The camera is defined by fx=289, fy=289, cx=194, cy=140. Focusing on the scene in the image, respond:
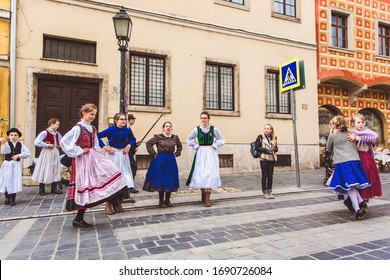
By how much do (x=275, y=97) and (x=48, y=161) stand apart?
9.22 meters

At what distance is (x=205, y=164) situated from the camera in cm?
615

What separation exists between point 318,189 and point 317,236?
4.40 meters

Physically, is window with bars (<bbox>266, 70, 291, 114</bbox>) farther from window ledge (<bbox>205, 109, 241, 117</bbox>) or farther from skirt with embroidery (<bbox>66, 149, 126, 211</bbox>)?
skirt with embroidery (<bbox>66, 149, 126, 211</bbox>)

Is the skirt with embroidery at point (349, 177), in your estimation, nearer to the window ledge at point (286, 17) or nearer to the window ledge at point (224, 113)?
the window ledge at point (224, 113)

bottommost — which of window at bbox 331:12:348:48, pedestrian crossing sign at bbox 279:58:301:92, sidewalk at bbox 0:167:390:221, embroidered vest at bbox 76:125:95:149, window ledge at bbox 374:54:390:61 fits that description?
sidewalk at bbox 0:167:390:221

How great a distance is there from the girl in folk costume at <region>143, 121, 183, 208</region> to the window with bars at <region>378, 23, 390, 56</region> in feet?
47.2

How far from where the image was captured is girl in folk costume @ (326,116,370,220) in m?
4.77

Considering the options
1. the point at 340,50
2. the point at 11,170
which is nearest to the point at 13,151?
the point at 11,170

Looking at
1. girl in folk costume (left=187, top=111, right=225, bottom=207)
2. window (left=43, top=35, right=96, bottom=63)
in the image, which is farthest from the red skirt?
window (left=43, top=35, right=96, bottom=63)

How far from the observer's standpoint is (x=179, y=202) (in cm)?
631

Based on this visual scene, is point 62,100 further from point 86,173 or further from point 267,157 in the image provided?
point 267,157

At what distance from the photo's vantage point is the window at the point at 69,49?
29.6ft

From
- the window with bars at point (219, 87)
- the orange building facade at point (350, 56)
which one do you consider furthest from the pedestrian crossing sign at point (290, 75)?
the orange building facade at point (350, 56)

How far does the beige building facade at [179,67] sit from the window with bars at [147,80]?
4 cm
